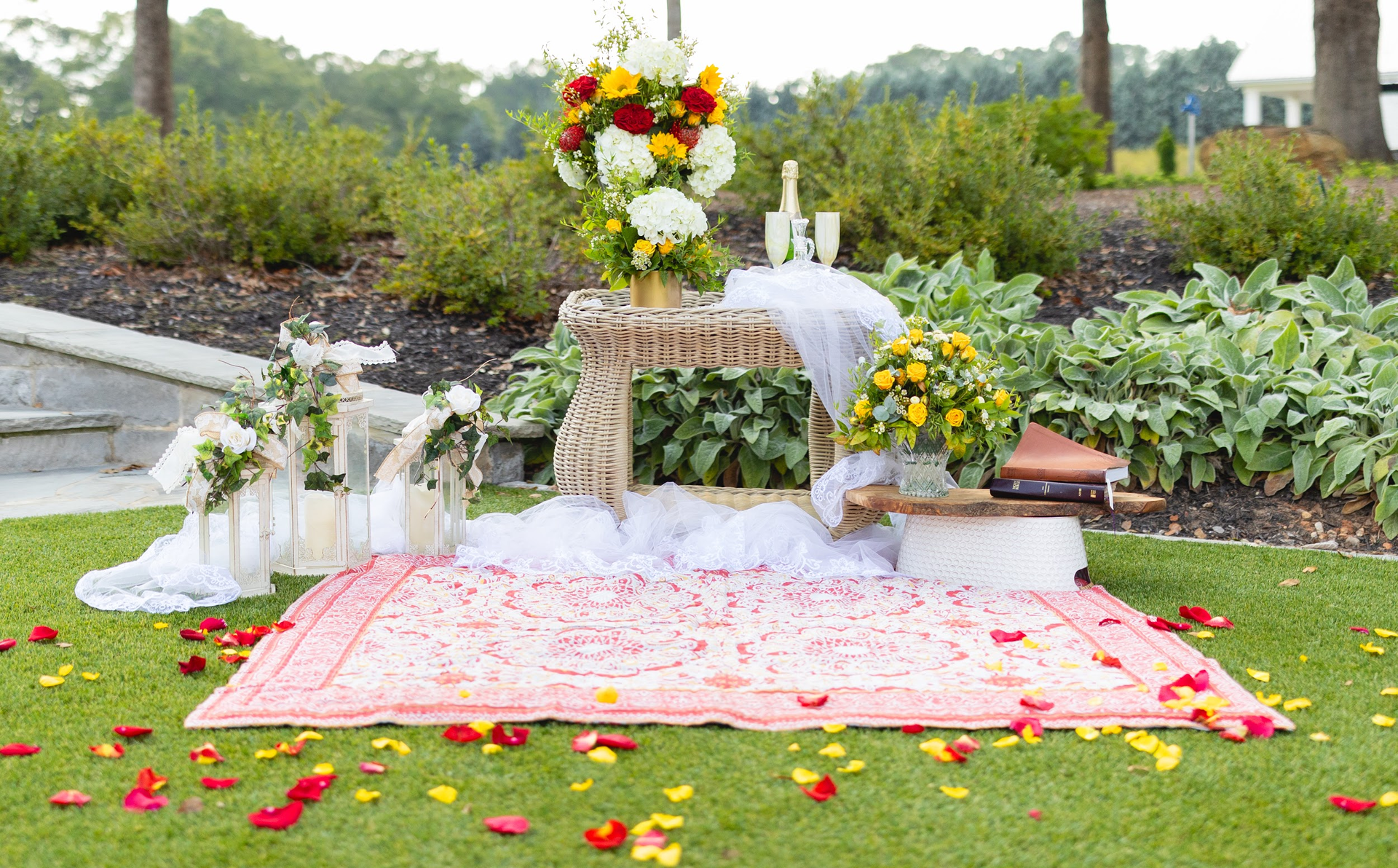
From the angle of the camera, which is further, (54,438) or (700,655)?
(54,438)

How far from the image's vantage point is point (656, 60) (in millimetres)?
3660

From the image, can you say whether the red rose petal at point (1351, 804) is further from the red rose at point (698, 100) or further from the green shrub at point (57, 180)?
the green shrub at point (57, 180)

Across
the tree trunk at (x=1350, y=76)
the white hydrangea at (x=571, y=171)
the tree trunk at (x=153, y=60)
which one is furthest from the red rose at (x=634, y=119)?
the tree trunk at (x=1350, y=76)

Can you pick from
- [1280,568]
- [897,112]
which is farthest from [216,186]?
[1280,568]

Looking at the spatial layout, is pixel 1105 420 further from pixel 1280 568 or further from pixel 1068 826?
pixel 1068 826

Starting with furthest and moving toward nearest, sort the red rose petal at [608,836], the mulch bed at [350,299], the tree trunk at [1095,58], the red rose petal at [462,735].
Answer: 1. the tree trunk at [1095,58]
2. the mulch bed at [350,299]
3. the red rose petal at [462,735]
4. the red rose petal at [608,836]

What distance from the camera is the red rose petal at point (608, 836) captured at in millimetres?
1752

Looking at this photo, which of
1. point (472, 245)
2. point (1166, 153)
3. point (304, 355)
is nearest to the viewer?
point (304, 355)

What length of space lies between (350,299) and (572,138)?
3.07 metres

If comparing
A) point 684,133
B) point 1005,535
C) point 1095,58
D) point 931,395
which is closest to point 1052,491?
point 1005,535

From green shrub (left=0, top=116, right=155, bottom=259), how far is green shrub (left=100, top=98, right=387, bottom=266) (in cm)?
19

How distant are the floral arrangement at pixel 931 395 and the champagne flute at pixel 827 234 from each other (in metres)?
0.45

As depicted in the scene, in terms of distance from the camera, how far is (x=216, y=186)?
259 inches

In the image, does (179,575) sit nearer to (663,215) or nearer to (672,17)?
(663,215)
